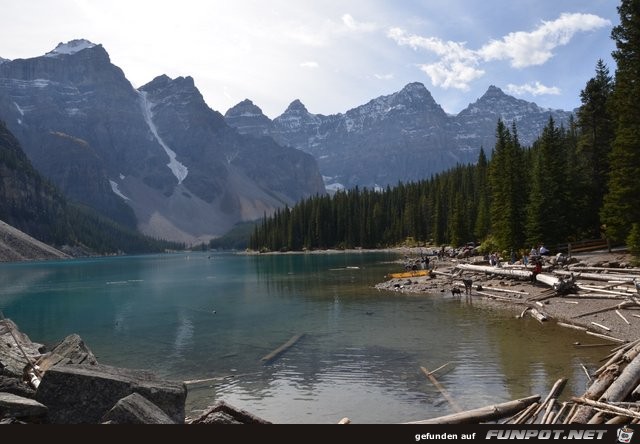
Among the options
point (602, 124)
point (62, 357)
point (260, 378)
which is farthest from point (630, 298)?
point (602, 124)

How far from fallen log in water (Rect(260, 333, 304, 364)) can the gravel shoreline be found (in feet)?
48.7

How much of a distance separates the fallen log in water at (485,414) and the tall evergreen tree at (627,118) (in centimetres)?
3171

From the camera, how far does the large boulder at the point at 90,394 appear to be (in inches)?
469

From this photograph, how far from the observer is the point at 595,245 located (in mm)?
53062

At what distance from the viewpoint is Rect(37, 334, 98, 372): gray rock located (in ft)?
55.0

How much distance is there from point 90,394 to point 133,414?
264 cm

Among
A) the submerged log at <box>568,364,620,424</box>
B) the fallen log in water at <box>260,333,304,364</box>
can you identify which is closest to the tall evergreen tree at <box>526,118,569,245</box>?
the fallen log in water at <box>260,333,304,364</box>

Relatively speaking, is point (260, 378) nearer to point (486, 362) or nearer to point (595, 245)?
point (486, 362)

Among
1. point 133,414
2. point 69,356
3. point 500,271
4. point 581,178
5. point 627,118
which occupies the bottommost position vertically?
point 500,271

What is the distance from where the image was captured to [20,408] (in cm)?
1141

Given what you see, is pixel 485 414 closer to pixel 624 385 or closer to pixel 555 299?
pixel 624 385

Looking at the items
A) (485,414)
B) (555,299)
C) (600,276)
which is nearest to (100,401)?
(485,414)

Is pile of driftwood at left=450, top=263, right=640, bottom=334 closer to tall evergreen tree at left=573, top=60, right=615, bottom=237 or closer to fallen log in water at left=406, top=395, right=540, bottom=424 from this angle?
fallen log in water at left=406, top=395, right=540, bottom=424

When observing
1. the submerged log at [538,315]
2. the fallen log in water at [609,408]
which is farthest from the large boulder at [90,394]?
the submerged log at [538,315]
